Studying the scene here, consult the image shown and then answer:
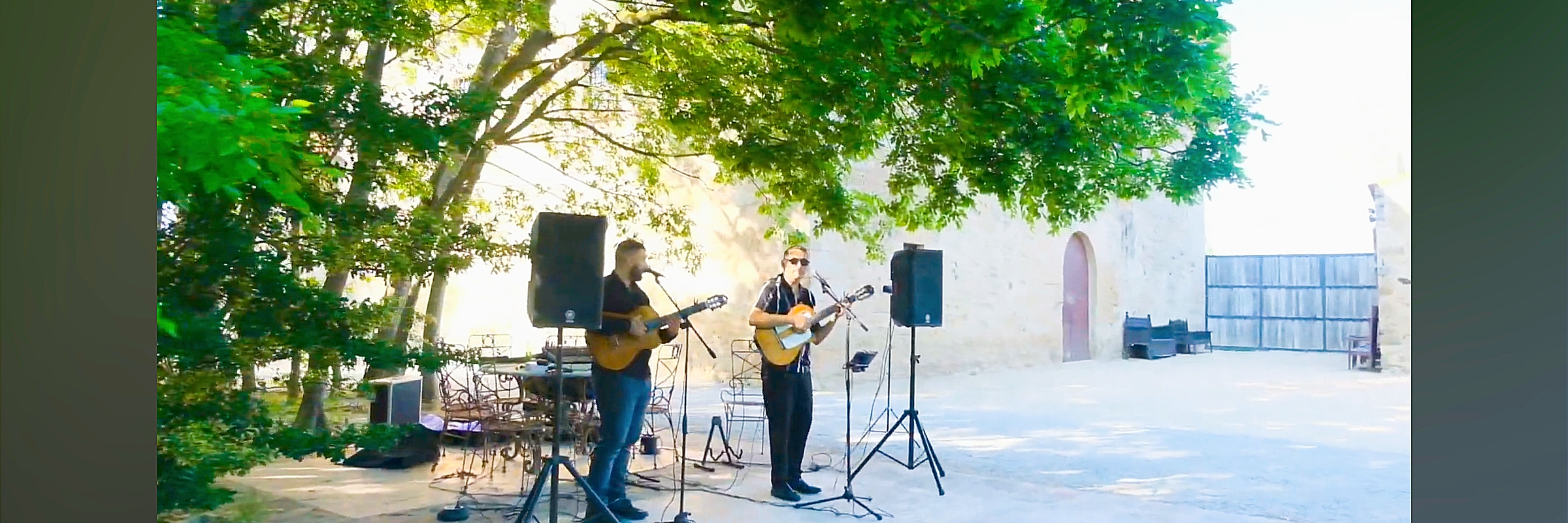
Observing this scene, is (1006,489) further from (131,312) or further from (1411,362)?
(131,312)

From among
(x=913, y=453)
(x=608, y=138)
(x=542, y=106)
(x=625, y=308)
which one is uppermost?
(x=542, y=106)

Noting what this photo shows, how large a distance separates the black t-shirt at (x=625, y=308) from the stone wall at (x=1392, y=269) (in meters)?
6.47

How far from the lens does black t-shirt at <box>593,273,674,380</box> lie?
12.3 ft

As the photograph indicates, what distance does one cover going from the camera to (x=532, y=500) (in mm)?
3533

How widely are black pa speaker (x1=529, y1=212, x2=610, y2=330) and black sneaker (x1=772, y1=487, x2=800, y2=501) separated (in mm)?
1352

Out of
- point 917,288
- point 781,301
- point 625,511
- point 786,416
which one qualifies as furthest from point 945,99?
point 625,511

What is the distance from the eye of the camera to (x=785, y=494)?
4.31 metres

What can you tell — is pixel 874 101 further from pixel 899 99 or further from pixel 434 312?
pixel 434 312

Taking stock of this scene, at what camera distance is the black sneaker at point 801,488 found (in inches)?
172

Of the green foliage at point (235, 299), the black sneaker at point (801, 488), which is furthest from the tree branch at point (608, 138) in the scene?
the black sneaker at point (801, 488)

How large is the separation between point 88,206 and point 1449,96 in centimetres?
228

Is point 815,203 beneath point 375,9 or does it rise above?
beneath

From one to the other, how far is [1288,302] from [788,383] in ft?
17.9

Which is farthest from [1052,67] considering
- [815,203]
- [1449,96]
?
[1449,96]
